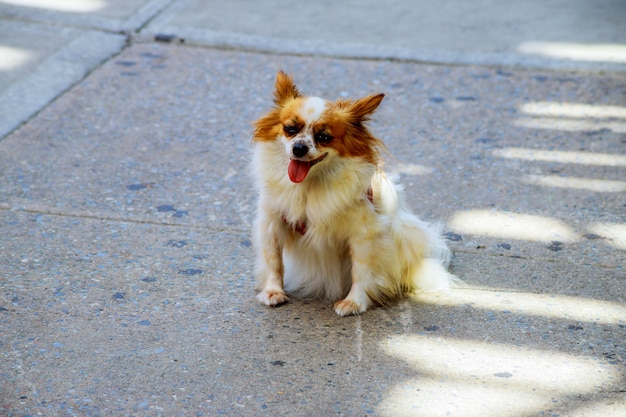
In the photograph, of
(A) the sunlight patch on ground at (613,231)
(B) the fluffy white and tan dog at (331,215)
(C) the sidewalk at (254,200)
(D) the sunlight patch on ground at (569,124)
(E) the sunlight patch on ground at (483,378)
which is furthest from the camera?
(D) the sunlight patch on ground at (569,124)

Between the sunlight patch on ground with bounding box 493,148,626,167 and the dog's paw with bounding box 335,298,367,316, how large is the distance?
6.53 feet

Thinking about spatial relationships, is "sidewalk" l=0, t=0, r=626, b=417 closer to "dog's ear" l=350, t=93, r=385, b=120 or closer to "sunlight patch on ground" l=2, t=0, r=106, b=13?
"sunlight patch on ground" l=2, t=0, r=106, b=13

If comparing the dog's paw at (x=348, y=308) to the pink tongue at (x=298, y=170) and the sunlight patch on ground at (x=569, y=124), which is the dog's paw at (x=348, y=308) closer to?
the pink tongue at (x=298, y=170)

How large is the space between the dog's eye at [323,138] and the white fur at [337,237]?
0.07 metres

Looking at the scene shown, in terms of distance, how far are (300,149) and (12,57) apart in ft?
12.0

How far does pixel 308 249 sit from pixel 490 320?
86 cm

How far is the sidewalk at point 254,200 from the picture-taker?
328 centimetres

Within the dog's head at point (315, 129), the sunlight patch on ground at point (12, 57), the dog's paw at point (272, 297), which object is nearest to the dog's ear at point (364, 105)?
the dog's head at point (315, 129)

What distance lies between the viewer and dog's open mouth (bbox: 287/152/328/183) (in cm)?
356

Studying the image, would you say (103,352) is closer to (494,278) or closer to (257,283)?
(257,283)

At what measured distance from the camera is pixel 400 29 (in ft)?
23.5

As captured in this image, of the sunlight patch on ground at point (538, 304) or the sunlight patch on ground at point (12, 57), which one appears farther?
the sunlight patch on ground at point (12, 57)

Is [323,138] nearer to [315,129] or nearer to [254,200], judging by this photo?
[315,129]

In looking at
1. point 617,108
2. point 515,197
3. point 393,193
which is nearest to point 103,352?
point 393,193
